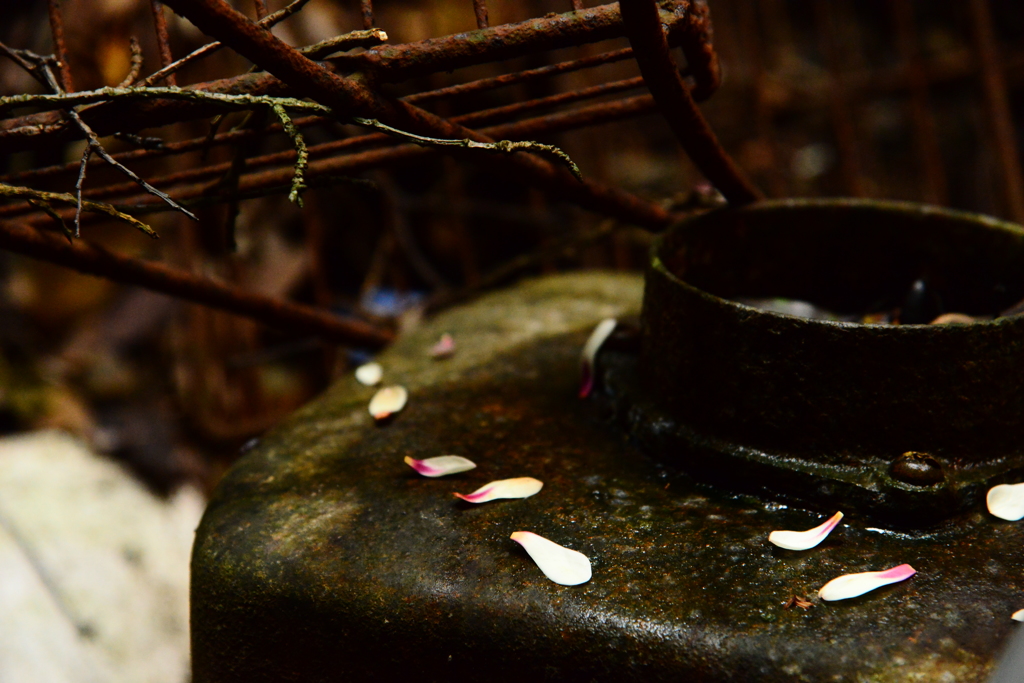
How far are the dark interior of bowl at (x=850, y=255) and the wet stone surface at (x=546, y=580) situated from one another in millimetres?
453

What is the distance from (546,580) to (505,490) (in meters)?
0.22

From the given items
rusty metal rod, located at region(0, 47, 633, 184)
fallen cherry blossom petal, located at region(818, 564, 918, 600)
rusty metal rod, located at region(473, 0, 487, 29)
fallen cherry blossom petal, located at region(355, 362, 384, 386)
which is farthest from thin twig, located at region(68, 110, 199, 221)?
fallen cherry blossom petal, located at region(818, 564, 918, 600)

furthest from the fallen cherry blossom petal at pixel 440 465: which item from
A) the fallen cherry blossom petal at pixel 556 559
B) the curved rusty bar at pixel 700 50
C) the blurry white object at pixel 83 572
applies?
the blurry white object at pixel 83 572

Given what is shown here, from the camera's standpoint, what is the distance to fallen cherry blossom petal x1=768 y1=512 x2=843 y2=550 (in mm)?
1079

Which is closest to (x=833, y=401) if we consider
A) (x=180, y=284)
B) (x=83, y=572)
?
(x=180, y=284)

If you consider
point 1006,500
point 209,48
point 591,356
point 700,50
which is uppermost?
point 209,48

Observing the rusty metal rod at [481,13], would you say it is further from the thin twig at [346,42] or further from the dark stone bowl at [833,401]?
the dark stone bowl at [833,401]

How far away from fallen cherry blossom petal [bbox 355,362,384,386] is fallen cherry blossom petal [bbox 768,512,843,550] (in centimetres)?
96

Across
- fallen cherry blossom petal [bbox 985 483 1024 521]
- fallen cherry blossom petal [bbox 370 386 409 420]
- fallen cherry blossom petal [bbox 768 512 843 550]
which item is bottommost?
fallen cherry blossom petal [bbox 985 483 1024 521]

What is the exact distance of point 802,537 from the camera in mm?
1093

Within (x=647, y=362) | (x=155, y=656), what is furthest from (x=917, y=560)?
(x=155, y=656)

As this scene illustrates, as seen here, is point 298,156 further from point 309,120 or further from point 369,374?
point 369,374

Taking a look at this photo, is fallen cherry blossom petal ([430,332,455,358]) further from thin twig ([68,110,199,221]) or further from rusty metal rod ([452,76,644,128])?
thin twig ([68,110,199,221])

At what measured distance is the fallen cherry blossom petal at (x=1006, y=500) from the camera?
3.67ft
